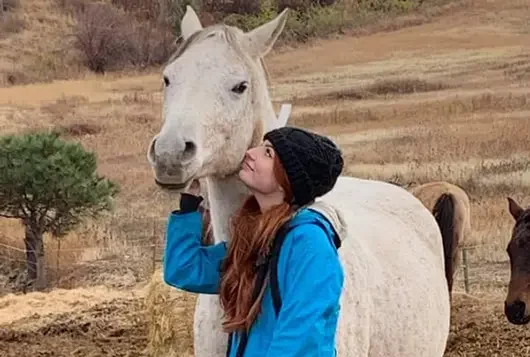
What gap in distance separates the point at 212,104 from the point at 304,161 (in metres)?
0.38

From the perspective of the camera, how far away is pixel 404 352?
10.9ft

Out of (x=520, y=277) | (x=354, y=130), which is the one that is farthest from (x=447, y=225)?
(x=354, y=130)

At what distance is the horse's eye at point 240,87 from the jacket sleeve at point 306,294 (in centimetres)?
56

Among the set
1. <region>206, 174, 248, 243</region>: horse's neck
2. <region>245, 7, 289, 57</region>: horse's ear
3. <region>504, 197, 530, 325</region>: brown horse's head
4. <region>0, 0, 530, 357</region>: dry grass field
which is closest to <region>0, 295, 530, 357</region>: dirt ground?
<region>0, 0, 530, 357</region>: dry grass field

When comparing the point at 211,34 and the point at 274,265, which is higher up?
the point at 211,34

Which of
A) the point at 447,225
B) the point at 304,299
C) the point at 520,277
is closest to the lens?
the point at 304,299

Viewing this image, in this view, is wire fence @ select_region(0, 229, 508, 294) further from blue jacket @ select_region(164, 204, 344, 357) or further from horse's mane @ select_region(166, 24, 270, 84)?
blue jacket @ select_region(164, 204, 344, 357)

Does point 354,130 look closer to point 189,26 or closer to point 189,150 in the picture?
point 189,26

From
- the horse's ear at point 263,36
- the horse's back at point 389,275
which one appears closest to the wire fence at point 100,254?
the horse's back at point 389,275

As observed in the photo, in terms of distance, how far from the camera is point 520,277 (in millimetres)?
5352

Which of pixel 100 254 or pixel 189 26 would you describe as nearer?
pixel 189 26

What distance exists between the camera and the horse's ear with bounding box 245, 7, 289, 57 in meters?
2.57

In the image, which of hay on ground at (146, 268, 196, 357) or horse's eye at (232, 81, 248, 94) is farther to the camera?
hay on ground at (146, 268, 196, 357)

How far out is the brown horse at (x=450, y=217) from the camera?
4680 mm
